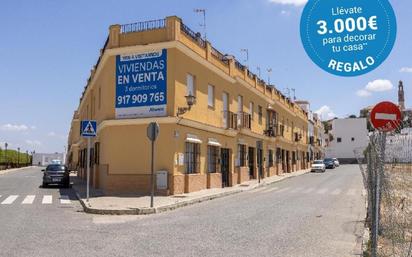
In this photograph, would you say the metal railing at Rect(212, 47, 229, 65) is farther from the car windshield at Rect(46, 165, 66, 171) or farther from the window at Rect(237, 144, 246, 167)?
the car windshield at Rect(46, 165, 66, 171)

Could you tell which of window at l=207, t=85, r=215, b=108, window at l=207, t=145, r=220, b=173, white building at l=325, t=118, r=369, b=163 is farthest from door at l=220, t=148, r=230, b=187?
white building at l=325, t=118, r=369, b=163

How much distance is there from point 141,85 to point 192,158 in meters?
4.55

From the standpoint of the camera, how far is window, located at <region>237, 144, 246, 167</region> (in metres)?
31.9

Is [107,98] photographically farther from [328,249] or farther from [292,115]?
[292,115]

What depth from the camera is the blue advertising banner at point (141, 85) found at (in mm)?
21797

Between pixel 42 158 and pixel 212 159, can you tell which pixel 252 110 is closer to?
pixel 212 159

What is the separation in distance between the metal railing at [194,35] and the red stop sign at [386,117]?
53.5 feet

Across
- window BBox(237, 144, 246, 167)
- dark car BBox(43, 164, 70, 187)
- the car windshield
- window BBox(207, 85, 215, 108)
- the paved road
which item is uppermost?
window BBox(207, 85, 215, 108)

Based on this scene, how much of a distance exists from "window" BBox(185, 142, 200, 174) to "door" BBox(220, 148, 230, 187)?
13.2ft

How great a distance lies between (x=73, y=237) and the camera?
33.8 ft

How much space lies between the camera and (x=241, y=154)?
3262 centimetres

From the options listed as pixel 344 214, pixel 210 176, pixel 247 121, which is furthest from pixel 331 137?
pixel 344 214

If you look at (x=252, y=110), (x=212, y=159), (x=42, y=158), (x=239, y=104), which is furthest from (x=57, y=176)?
(x=42, y=158)

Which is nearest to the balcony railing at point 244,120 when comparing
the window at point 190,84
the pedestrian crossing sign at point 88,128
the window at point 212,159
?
the window at point 212,159
